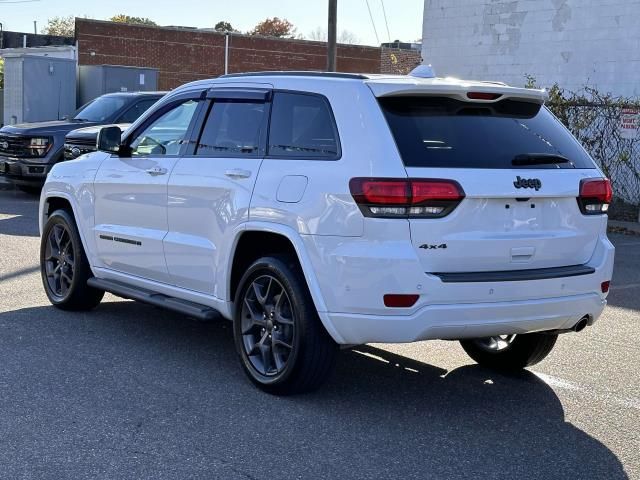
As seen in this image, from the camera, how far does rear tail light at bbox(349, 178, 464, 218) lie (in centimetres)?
468

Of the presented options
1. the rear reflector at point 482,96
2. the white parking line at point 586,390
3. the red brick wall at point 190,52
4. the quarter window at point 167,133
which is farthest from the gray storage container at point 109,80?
the rear reflector at point 482,96

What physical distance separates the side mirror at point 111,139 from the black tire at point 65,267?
905mm

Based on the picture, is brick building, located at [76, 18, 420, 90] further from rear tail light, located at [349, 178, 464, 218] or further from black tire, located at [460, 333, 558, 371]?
rear tail light, located at [349, 178, 464, 218]

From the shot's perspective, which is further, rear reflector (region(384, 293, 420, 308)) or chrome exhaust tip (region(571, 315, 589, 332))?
chrome exhaust tip (region(571, 315, 589, 332))

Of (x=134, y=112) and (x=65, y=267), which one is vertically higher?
(x=134, y=112)

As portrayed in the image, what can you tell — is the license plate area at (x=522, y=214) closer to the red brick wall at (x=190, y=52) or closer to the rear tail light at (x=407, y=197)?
the rear tail light at (x=407, y=197)

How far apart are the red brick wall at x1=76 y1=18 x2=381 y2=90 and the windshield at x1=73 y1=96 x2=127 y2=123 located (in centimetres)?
2380

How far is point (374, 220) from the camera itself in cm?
471

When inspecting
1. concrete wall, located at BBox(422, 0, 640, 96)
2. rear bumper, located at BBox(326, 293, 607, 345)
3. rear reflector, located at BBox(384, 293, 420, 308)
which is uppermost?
concrete wall, located at BBox(422, 0, 640, 96)

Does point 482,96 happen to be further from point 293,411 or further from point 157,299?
point 157,299

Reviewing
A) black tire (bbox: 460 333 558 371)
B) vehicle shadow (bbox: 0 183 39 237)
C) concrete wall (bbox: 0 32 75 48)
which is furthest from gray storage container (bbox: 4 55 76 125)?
concrete wall (bbox: 0 32 75 48)

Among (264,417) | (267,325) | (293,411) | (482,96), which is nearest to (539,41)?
(482,96)

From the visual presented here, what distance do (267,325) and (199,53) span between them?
38855mm

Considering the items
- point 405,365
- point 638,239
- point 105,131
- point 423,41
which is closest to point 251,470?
point 405,365
